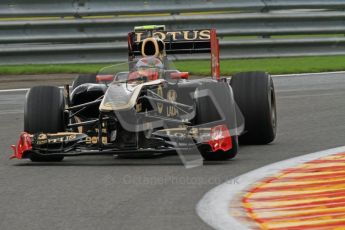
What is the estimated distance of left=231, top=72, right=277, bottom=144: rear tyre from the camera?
10.4 m

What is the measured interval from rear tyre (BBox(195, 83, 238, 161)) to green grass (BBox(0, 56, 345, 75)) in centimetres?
753

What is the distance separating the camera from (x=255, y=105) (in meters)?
10.4

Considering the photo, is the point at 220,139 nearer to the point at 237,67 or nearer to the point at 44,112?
the point at 44,112

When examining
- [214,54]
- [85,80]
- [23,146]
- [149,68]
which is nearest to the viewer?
[23,146]

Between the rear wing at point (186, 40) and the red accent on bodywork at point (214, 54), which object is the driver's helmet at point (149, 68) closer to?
the rear wing at point (186, 40)

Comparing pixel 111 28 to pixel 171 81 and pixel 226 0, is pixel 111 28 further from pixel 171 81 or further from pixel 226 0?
pixel 171 81

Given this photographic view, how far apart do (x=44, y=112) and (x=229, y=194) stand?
2939 mm

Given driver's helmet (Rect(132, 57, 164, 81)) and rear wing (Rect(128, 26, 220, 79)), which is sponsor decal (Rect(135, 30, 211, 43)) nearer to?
rear wing (Rect(128, 26, 220, 79))

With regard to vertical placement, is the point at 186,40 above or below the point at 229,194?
above

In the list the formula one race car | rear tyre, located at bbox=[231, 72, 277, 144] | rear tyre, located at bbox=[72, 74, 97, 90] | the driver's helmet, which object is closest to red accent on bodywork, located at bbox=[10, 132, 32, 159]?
the formula one race car

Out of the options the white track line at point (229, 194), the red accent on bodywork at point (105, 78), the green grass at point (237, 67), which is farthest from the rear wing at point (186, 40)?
the green grass at point (237, 67)

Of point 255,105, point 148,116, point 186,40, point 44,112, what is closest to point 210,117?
point 148,116

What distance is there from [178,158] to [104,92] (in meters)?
1.11

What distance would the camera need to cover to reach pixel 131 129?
917 centimetres
